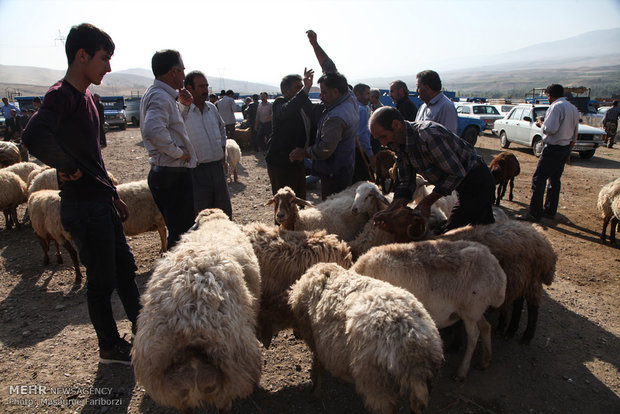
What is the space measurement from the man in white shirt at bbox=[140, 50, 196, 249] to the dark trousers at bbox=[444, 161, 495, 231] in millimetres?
2960

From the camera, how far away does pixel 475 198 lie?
3.79 m

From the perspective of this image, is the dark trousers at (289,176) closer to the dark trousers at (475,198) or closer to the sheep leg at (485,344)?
the dark trousers at (475,198)

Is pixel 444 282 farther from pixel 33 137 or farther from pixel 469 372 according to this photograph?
pixel 33 137

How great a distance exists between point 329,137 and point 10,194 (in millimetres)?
6989

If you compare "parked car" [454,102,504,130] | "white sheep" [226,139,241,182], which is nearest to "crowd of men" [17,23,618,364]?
"white sheep" [226,139,241,182]

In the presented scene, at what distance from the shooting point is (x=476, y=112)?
71.1 ft

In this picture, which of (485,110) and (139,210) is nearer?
(139,210)

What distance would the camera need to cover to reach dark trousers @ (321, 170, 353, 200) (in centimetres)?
523

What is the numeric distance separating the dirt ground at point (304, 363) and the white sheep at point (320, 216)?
156 cm

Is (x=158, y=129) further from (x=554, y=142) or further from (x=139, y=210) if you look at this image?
(x=554, y=142)

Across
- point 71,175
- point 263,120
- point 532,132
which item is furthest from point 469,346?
point 532,132

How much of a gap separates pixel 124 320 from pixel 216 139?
7.95 ft

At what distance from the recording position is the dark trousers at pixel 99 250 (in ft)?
9.52

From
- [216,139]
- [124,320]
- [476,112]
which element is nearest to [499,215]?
[216,139]
